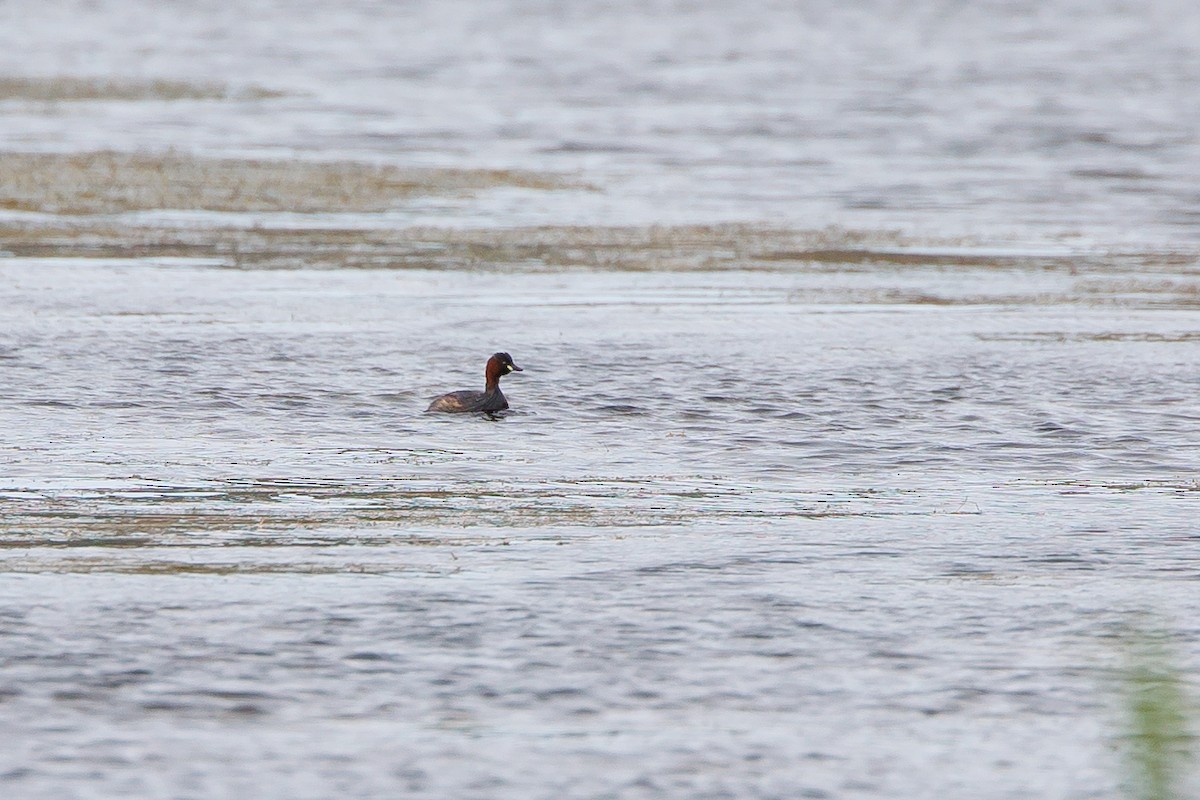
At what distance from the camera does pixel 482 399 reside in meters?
12.6

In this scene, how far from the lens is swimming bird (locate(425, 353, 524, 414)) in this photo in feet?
41.3

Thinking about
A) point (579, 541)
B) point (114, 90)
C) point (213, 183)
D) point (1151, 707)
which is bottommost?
point (579, 541)

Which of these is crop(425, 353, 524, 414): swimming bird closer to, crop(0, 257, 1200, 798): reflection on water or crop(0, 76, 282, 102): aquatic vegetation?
crop(0, 257, 1200, 798): reflection on water

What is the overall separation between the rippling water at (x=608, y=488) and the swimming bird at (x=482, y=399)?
0.20 meters

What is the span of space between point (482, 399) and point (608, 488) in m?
2.05

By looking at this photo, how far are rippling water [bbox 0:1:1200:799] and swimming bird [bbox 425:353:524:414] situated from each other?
0.20 m

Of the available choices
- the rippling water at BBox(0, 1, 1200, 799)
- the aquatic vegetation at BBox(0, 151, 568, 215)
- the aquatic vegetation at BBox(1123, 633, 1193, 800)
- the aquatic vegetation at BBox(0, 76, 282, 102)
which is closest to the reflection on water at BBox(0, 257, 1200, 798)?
the rippling water at BBox(0, 1, 1200, 799)

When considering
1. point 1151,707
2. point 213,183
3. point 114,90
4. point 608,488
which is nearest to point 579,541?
point 608,488

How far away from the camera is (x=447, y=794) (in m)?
6.62

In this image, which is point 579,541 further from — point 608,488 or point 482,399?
point 482,399

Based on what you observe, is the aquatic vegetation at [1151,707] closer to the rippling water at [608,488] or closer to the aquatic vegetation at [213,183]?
the rippling water at [608,488]

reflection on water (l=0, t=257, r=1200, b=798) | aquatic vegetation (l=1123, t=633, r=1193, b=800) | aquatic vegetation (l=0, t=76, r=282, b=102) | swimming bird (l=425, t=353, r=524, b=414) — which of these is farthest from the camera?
aquatic vegetation (l=0, t=76, r=282, b=102)

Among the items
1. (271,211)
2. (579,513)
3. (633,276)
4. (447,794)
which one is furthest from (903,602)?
(271,211)

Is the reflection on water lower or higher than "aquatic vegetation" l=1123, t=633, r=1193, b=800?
lower
